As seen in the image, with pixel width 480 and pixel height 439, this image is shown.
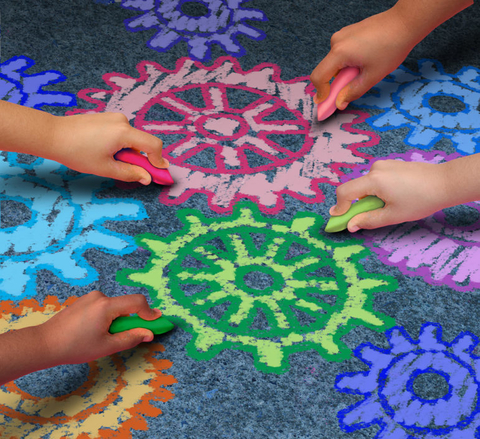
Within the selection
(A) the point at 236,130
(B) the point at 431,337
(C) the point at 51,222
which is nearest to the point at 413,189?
(B) the point at 431,337

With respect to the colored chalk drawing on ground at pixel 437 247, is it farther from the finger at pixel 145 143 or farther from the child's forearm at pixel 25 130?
the child's forearm at pixel 25 130

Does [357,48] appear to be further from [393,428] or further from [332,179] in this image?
[393,428]

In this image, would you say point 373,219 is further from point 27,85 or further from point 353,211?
point 27,85

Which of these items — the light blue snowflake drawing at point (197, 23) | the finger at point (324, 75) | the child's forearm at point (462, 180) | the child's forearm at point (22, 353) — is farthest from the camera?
the light blue snowflake drawing at point (197, 23)

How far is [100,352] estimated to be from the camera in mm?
476

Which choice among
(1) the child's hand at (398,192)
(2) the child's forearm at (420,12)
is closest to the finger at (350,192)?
(1) the child's hand at (398,192)

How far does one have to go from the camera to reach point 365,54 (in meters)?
0.70

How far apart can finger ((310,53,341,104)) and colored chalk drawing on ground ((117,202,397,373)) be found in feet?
0.58

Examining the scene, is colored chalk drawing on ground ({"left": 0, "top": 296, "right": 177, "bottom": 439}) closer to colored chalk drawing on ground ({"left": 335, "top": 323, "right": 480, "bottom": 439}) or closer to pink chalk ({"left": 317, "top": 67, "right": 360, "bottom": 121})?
colored chalk drawing on ground ({"left": 335, "top": 323, "right": 480, "bottom": 439})

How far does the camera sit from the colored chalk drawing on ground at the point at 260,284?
0.52m

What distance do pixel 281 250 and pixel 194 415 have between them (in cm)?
19

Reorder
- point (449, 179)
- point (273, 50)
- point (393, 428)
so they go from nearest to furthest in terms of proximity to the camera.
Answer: point (393, 428) → point (449, 179) → point (273, 50)

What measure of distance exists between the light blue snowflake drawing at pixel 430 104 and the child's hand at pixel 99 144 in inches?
11.9

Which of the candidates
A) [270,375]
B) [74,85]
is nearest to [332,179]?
[270,375]
